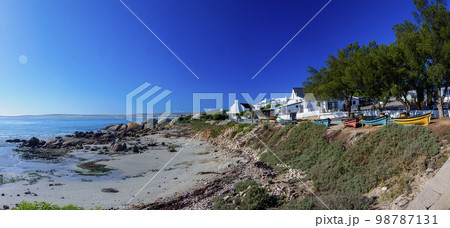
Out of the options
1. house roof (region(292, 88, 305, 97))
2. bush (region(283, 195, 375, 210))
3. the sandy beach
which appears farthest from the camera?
house roof (region(292, 88, 305, 97))

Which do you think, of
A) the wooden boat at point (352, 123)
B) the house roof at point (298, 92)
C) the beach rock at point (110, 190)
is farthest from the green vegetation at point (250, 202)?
the house roof at point (298, 92)

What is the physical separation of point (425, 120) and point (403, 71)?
27.4 feet

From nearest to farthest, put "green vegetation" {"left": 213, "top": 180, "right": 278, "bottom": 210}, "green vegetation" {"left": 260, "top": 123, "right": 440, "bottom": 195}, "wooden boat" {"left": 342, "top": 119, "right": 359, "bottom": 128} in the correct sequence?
"green vegetation" {"left": 213, "top": 180, "right": 278, "bottom": 210} → "green vegetation" {"left": 260, "top": 123, "right": 440, "bottom": 195} → "wooden boat" {"left": 342, "top": 119, "right": 359, "bottom": 128}

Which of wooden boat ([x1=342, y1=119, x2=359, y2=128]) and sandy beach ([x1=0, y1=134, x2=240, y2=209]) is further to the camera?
wooden boat ([x1=342, y1=119, x2=359, y2=128])

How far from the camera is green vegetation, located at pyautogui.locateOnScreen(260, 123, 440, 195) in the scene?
645 centimetres

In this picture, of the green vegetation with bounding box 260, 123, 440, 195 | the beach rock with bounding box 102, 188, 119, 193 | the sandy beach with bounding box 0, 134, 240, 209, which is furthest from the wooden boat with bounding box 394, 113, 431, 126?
the beach rock with bounding box 102, 188, 119, 193

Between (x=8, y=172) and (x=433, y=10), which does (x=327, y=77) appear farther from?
(x=8, y=172)

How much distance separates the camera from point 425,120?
28.9ft

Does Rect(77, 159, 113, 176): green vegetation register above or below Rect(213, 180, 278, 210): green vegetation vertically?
below

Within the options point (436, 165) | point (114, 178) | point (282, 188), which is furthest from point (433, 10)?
point (114, 178)

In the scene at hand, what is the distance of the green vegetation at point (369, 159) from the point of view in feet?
21.1

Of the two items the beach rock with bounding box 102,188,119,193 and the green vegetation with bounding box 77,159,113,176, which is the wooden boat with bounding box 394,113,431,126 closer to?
the beach rock with bounding box 102,188,119,193

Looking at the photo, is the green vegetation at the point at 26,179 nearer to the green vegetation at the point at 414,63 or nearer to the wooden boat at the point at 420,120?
the wooden boat at the point at 420,120

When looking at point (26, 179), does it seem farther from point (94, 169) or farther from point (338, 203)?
point (338, 203)
